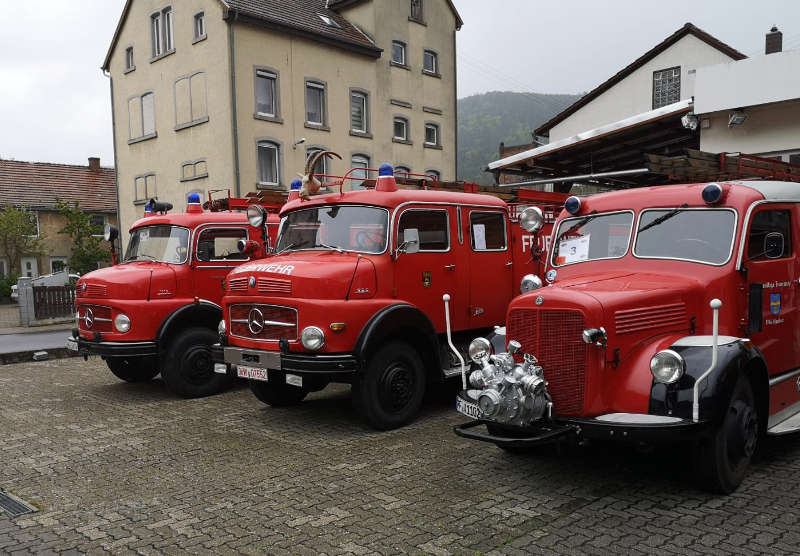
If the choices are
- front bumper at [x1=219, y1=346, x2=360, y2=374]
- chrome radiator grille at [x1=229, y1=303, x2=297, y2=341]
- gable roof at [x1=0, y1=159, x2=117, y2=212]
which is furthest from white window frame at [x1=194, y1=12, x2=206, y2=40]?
front bumper at [x1=219, y1=346, x2=360, y2=374]

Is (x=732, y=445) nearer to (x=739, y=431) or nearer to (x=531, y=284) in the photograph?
(x=739, y=431)

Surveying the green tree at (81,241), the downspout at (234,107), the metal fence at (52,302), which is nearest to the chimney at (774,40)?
the downspout at (234,107)

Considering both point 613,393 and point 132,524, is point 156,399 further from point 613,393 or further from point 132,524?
point 613,393

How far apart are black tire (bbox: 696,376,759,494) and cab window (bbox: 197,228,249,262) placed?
260 inches

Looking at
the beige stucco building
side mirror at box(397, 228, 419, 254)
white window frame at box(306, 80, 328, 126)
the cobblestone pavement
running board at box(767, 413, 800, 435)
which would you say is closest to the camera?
the cobblestone pavement

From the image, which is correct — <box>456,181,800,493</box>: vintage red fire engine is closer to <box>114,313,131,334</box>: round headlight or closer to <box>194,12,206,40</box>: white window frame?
<box>114,313,131,334</box>: round headlight

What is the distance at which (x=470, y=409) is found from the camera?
198 inches

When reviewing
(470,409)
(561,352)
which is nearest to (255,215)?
(470,409)

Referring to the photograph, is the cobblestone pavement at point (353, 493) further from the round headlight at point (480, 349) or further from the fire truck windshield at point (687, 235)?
the fire truck windshield at point (687, 235)

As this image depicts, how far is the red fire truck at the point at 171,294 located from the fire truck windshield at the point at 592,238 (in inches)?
163

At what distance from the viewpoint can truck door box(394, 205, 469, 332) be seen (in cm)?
732

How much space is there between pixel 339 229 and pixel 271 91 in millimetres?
17696

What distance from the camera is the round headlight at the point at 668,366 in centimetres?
444

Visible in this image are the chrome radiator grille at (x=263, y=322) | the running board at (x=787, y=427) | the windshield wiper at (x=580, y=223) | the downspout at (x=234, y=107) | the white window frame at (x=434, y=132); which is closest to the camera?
the running board at (x=787, y=427)
